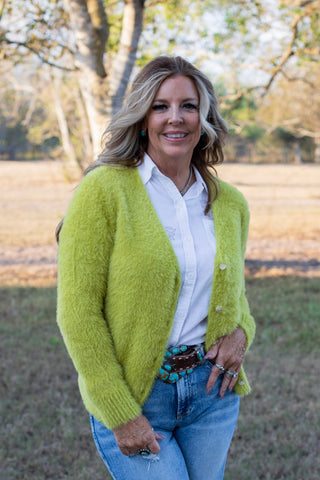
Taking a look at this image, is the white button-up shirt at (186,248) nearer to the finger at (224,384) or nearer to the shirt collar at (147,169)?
the shirt collar at (147,169)

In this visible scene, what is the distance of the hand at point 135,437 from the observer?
5.62ft

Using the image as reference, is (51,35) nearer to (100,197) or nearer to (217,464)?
(100,197)

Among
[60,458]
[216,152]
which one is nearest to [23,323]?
[60,458]

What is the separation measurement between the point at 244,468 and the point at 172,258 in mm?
2234

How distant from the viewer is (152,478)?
1.73 meters

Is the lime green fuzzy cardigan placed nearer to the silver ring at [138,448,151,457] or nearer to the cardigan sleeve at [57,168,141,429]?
the cardigan sleeve at [57,168,141,429]

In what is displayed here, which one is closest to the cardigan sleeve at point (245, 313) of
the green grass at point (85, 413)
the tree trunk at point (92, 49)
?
the green grass at point (85, 413)

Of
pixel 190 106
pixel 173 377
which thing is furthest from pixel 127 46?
pixel 173 377

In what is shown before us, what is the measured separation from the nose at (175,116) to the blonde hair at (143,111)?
0.09m

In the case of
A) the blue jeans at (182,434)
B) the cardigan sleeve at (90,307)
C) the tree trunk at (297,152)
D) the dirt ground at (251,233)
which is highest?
the cardigan sleeve at (90,307)

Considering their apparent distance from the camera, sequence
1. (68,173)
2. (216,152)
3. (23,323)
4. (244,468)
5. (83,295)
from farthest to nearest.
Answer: (68,173) < (23,323) < (244,468) < (216,152) < (83,295)

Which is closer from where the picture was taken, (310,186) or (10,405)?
(10,405)

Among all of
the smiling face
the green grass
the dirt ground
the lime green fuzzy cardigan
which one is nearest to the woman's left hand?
the lime green fuzzy cardigan

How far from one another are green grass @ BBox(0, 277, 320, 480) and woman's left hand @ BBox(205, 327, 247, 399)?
1.61 metres
